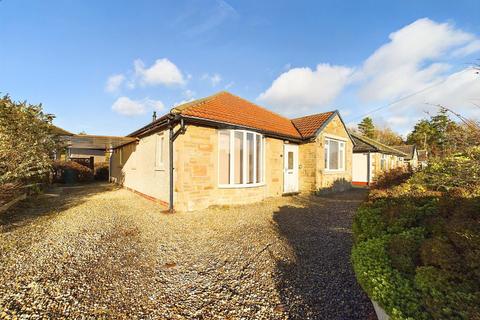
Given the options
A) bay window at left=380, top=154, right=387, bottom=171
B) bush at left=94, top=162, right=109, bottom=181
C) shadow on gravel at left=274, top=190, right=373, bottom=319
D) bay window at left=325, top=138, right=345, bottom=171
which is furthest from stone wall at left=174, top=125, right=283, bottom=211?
bush at left=94, top=162, right=109, bottom=181

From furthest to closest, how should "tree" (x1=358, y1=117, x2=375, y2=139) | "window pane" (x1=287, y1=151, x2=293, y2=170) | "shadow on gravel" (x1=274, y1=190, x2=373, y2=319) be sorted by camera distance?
1. "tree" (x1=358, y1=117, x2=375, y2=139)
2. "window pane" (x1=287, y1=151, x2=293, y2=170)
3. "shadow on gravel" (x1=274, y1=190, x2=373, y2=319)

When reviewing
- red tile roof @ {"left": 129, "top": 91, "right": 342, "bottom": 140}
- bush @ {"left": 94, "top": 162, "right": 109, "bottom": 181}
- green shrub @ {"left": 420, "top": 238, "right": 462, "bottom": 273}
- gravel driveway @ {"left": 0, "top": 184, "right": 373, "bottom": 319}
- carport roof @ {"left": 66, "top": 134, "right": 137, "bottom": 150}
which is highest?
red tile roof @ {"left": 129, "top": 91, "right": 342, "bottom": 140}

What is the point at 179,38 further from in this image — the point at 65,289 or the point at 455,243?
the point at 455,243

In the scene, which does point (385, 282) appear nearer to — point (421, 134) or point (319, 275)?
point (319, 275)

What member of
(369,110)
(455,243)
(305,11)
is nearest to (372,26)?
(305,11)

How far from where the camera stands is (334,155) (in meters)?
13.7

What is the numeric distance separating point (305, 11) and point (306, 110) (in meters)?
26.3

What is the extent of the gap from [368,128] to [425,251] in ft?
193

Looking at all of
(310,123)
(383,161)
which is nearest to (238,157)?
(310,123)

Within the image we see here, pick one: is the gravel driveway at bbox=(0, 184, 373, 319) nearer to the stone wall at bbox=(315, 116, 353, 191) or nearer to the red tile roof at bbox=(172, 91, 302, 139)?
the red tile roof at bbox=(172, 91, 302, 139)

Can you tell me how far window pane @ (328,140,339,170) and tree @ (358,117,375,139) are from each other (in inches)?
1777

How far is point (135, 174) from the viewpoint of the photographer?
12.2 metres

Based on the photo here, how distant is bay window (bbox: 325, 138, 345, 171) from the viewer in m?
13.0

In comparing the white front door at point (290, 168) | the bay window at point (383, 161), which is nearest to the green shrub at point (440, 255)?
the white front door at point (290, 168)
